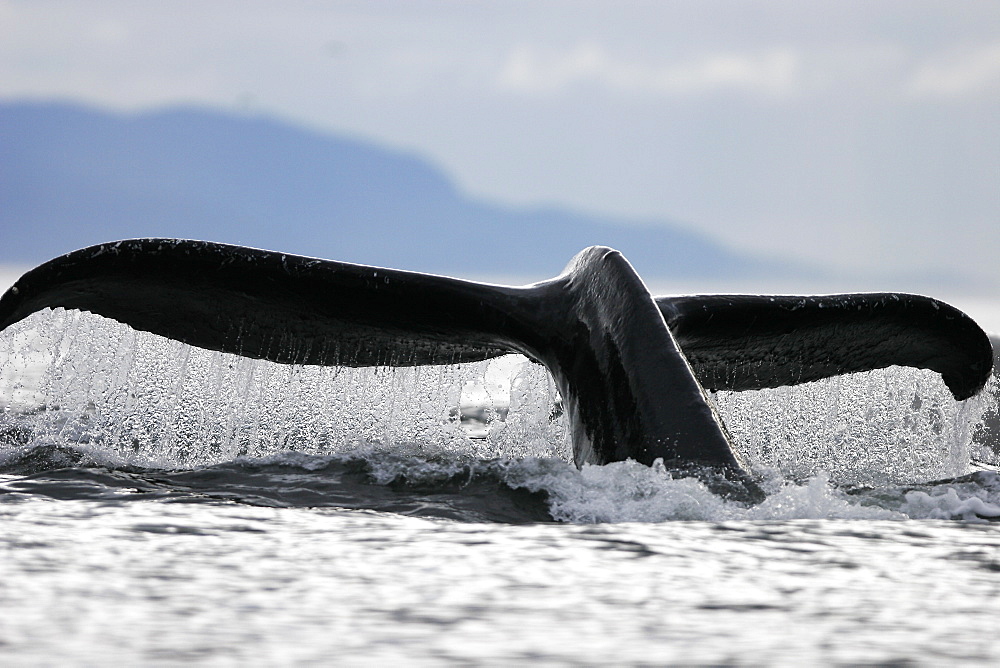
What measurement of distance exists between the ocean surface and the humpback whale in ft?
0.90

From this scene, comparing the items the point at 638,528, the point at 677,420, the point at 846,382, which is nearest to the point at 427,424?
the point at 846,382

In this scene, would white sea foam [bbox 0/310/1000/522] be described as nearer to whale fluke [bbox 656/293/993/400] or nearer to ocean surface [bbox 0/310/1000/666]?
ocean surface [bbox 0/310/1000/666]

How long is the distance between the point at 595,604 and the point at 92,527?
2.31 m

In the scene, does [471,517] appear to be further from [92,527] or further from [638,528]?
[92,527]

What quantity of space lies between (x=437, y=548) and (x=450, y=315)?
318 centimetres

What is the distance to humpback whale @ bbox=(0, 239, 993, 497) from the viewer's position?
21.8 ft

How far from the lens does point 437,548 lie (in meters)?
4.31

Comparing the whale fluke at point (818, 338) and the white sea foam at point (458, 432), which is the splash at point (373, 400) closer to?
the white sea foam at point (458, 432)

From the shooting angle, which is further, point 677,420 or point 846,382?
point 846,382

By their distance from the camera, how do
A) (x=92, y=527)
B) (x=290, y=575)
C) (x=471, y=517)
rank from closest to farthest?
(x=290, y=575) < (x=92, y=527) < (x=471, y=517)

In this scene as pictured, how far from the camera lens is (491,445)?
9992 mm

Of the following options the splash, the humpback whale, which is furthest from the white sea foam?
the humpback whale

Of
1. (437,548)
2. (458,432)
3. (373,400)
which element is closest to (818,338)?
(458,432)

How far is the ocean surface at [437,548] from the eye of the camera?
9.68 ft
